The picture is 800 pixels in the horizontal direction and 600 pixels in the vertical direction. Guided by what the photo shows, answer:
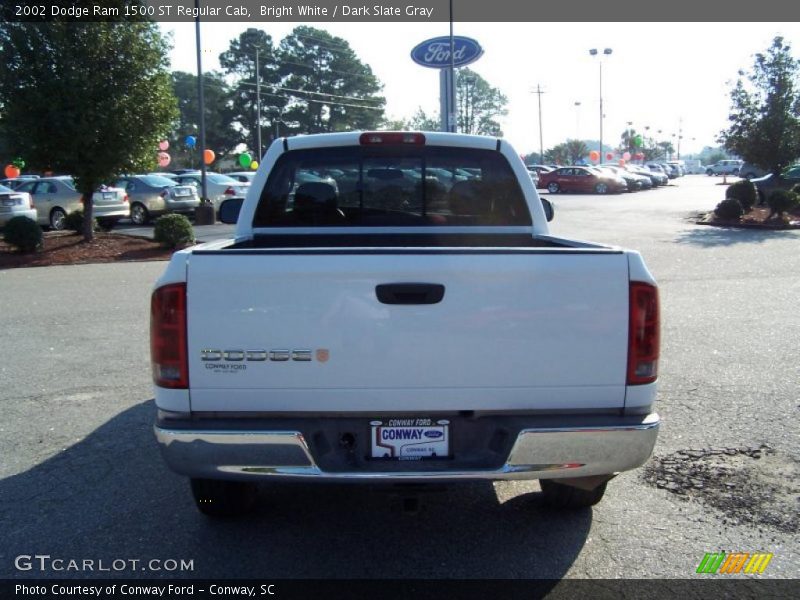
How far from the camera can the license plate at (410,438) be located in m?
3.34

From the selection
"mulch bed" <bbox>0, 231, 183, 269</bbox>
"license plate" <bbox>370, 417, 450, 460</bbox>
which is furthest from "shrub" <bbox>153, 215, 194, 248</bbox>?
"license plate" <bbox>370, 417, 450, 460</bbox>

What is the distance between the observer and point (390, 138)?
491 cm

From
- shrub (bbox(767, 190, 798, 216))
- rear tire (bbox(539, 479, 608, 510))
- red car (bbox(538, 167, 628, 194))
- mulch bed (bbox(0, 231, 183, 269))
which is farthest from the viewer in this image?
red car (bbox(538, 167, 628, 194))

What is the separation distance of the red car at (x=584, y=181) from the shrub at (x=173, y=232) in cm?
3115

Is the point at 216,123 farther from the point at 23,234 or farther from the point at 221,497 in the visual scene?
the point at 221,497

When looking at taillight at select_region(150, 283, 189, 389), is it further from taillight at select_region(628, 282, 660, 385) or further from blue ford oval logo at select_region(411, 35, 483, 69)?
blue ford oval logo at select_region(411, 35, 483, 69)

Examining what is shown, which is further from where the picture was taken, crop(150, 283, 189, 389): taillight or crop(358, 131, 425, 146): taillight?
crop(358, 131, 425, 146): taillight

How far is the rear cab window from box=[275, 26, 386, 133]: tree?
63.8 meters

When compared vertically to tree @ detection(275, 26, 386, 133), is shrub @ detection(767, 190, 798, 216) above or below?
→ below

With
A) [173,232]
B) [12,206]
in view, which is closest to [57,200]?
[12,206]

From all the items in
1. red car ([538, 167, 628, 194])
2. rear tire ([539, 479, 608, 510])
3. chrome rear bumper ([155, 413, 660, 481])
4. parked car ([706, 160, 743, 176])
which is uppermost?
parked car ([706, 160, 743, 176])

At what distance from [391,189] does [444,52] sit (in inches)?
1030

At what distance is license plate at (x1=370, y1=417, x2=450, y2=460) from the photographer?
334 cm

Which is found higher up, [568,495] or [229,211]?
[229,211]
